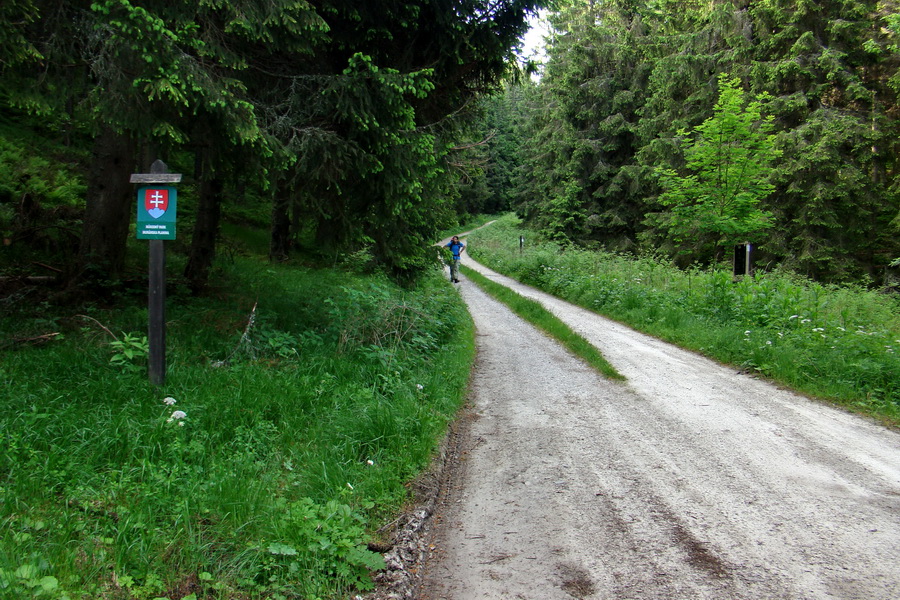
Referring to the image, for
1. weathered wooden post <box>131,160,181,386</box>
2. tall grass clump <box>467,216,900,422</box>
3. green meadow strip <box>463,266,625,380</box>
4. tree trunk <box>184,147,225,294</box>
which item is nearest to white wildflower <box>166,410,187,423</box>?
weathered wooden post <box>131,160,181,386</box>

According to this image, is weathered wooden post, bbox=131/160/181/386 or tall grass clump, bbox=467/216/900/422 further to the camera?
tall grass clump, bbox=467/216/900/422

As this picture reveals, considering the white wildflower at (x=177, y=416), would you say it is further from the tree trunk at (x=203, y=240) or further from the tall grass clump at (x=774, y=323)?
the tall grass clump at (x=774, y=323)

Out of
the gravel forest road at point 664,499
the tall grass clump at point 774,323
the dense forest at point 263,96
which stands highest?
the dense forest at point 263,96

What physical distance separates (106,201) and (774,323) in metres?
11.1

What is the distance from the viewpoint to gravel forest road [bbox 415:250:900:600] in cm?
297

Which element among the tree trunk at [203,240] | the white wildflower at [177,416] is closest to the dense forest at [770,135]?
the tree trunk at [203,240]

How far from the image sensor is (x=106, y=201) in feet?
25.5

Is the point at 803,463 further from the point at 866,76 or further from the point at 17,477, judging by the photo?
the point at 866,76

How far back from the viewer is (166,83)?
454 centimetres

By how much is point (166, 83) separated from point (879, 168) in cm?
2495

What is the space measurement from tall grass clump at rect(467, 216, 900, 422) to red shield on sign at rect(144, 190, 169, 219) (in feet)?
26.0

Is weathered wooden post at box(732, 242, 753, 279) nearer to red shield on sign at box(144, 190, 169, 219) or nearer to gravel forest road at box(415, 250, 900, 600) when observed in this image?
gravel forest road at box(415, 250, 900, 600)

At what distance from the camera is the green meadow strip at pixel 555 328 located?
8414 mm

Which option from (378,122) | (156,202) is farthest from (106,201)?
(378,122)
